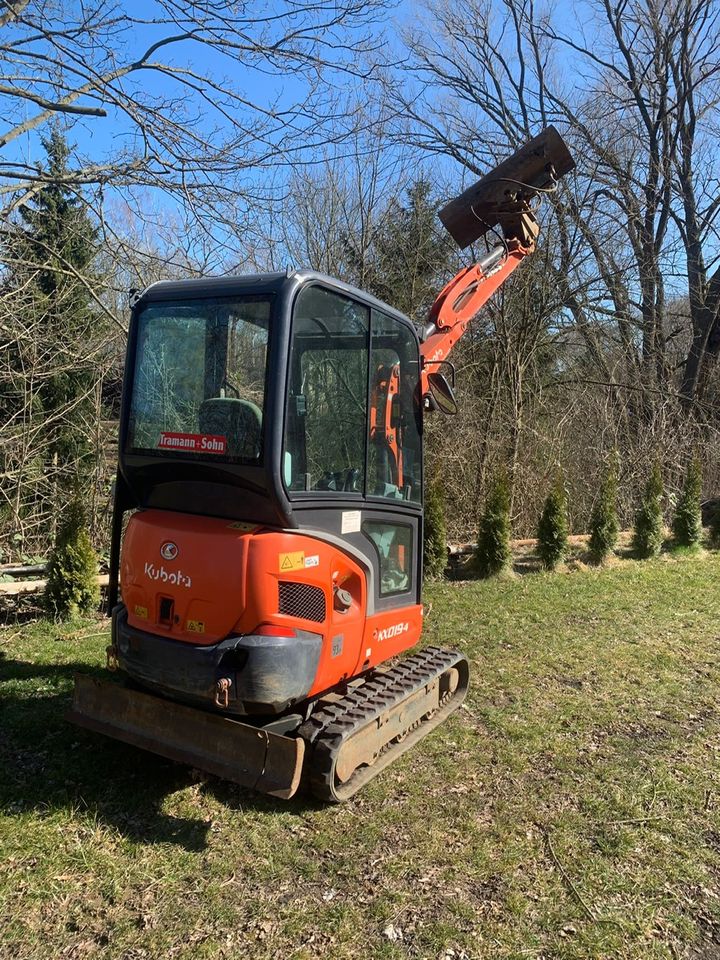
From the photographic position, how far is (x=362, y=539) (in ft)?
12.1

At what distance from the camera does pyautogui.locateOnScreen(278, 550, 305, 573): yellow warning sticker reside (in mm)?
3146

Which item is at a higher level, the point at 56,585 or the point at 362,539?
the point at 362,539

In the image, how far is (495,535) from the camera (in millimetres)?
9055

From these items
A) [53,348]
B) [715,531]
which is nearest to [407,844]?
[53,348]

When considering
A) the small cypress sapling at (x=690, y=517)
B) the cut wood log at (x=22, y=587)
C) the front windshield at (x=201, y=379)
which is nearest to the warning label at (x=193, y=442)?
the front windshield at (x=201, y=379)

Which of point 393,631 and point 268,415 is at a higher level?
point 268,415

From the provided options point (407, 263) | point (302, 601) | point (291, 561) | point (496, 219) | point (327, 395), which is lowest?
point (302, 601)

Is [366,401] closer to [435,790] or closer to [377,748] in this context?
[377,748]

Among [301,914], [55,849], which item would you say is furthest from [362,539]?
Answer: [55,849]

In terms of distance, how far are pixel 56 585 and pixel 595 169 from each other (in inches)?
533

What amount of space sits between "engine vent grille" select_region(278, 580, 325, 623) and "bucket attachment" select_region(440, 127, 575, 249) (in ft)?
12.8

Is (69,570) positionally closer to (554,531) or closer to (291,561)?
(291,561)

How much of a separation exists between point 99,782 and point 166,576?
129 centimetres

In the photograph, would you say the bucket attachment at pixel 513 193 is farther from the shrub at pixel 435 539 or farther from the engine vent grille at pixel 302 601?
the engine vent grille at pixel 302 601
